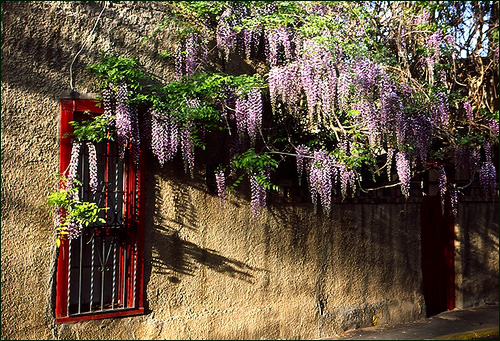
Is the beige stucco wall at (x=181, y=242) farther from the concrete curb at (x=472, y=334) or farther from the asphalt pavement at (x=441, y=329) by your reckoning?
the concrete curb at (x=472, y=334)

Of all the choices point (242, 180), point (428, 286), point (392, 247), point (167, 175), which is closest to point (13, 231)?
point (167, 175)

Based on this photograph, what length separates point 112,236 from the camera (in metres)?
6.60

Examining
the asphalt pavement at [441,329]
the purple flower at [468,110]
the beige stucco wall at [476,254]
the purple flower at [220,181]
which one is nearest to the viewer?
the purple flower at [220,181]

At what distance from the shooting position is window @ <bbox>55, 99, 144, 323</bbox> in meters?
6.35

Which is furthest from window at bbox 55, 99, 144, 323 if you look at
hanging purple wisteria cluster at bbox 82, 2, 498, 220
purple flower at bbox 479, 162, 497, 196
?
purple flower at bbox 479, 162, 497, 196

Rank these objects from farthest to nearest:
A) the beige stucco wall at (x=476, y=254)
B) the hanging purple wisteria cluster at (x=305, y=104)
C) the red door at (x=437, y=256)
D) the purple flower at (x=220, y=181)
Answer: the beige stucco wall at (x=476, y=254) < the red door at (x=437, y=256) < the purple flower at (x=220, y=181) < the hanging purple wisteria cluster at (x=305, y=104)

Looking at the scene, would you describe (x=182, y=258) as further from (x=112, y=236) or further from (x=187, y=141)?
(x=187, y=141)

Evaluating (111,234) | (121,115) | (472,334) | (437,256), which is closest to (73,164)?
(121,115)

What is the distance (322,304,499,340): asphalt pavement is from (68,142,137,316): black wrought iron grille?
129 inches

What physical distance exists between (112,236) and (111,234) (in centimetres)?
6

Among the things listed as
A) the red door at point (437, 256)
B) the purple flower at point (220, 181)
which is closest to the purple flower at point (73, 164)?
the purple flower at point (220, 181)

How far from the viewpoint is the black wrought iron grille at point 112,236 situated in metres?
6.48

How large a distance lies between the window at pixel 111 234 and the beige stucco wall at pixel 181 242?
0.48 ft

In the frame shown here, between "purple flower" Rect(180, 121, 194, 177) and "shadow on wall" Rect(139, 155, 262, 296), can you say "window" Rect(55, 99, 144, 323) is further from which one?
"purple flower" Rect(180, 121, 194, 177)
